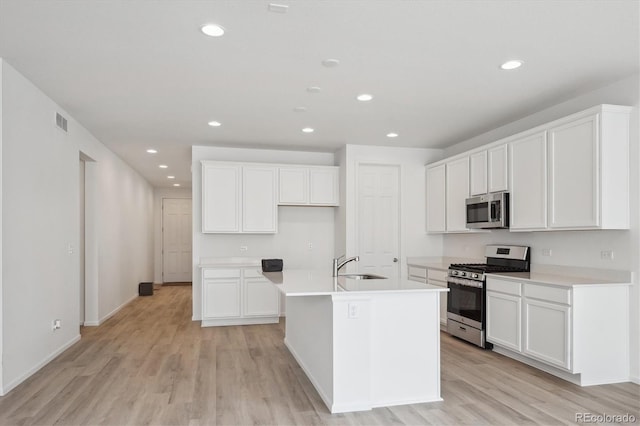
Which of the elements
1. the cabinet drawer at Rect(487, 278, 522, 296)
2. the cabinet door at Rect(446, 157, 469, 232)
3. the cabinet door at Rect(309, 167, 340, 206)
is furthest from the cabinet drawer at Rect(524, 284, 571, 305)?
the cabinet door at Rect(309, 167, 340, 206)

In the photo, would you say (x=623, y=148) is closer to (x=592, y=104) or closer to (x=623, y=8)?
(x=592, y=104)

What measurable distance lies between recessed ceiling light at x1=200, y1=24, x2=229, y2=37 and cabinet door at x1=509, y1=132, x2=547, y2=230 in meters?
3.23

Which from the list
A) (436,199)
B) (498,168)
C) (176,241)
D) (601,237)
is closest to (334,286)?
(601,237)

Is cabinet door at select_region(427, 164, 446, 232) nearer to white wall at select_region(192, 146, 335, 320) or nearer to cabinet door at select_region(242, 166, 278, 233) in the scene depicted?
white wall at select_region(192, 146, 335, 320)

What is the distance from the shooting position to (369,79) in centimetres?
388

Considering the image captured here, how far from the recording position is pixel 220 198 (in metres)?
6.41

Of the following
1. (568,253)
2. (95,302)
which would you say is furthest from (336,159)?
(95,302)

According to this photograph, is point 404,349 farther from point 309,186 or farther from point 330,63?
point 309,186

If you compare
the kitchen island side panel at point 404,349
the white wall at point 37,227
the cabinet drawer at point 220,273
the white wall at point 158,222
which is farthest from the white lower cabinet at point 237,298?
the white wall at point 158,222

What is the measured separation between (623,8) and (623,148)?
60.8 inches

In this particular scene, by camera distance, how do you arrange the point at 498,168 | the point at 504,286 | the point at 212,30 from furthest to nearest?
the point at 498,168 → the point at 504,286 → the point at 212,30

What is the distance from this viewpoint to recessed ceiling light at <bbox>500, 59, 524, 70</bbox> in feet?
11.4

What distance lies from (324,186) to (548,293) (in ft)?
12.0

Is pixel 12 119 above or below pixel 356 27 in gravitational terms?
below
